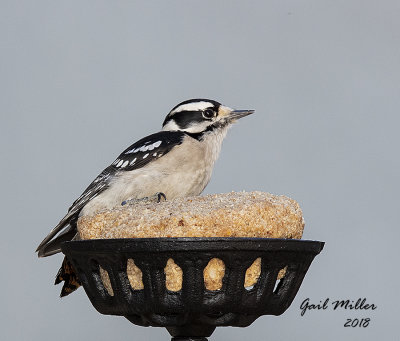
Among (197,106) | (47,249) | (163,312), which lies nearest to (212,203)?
(163,312)

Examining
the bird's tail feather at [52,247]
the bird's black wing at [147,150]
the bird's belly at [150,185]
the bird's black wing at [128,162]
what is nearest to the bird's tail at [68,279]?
the bird's tail feather at [52,247]

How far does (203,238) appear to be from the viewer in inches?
107

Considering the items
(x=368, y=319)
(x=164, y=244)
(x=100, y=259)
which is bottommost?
(x=368, y=319)

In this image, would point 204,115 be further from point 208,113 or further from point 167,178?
point 167,178

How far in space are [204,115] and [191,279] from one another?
2.38m

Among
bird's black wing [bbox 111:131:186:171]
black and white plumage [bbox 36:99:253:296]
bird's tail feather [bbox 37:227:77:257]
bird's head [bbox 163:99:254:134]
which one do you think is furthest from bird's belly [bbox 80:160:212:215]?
bird's head [bbox 163:99:254:134]

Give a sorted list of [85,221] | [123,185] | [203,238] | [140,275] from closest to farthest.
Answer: [203,238] < [140,275] < [85,221] < [123,185]

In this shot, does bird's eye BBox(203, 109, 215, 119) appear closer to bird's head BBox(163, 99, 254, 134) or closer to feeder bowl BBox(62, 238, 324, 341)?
bird's head BBox(163, 99, 254, 134)

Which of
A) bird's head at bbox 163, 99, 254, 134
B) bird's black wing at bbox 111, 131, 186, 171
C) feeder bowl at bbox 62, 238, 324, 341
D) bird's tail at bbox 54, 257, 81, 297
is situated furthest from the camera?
bird's head at bbox 163, 99, 254, 134

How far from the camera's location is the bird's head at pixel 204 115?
16.3 ft

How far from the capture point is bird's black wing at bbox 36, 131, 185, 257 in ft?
15.0

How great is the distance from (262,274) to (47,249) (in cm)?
176

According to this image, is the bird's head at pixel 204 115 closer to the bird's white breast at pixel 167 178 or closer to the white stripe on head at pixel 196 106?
the white stripe on head at pixel 196 106

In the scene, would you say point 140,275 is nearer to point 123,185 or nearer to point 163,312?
point 163,312
